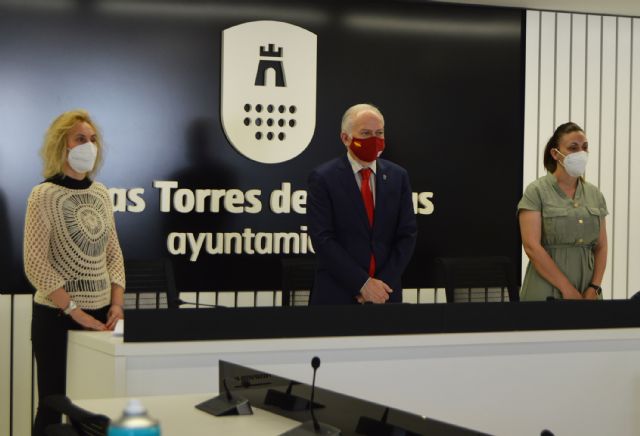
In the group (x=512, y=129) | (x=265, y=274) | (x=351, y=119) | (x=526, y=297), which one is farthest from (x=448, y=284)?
(x=512, y=129)

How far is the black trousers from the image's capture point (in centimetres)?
413

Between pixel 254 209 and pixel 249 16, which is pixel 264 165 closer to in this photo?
pixel 254 209

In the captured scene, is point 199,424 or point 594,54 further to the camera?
point 594,54

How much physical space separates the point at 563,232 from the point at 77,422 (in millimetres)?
3019

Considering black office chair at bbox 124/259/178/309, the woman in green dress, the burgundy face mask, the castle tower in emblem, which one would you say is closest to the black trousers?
black office chair at bbox 124/259/178/309

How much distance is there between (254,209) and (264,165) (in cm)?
28

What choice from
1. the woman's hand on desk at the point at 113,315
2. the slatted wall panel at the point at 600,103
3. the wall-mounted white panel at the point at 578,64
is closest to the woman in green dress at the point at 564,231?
the woman's hand on desk at the point at 113,315

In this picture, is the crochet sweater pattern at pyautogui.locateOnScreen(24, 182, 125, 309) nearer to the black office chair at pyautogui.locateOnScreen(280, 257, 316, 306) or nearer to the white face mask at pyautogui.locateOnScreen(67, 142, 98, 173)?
the white face mask at pyautogui.locateOnScreen(67, 142, 98, 173)

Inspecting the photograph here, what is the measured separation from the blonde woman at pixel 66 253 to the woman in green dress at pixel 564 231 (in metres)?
1.93

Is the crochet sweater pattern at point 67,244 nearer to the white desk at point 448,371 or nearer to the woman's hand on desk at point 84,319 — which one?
the woman's hand on desk at point 84,319

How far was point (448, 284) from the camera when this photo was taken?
5.20 metres

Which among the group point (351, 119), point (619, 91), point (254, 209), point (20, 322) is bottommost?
point (20, 322)

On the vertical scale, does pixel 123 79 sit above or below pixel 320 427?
above

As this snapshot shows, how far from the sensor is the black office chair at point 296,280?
5.44 meters
